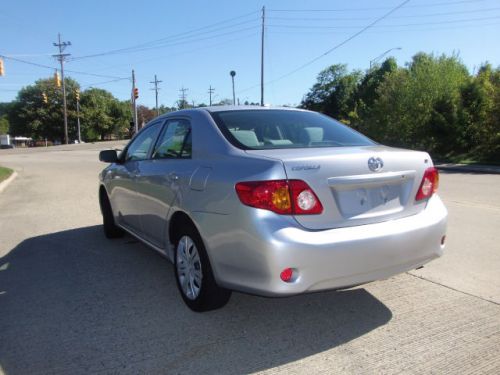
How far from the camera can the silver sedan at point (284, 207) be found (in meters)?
2.87

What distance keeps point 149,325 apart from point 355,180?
1.86 metres

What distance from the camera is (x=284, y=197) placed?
288 cm

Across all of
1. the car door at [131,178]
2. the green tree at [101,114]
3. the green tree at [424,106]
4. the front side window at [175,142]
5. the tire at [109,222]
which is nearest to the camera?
the front side window at [175,142]

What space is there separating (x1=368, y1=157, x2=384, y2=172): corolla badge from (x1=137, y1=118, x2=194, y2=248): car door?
136 centimetres

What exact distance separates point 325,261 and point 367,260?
1.04 ft

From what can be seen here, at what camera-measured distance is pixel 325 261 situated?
288 cm

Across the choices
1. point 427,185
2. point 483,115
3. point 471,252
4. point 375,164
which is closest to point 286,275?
point 375,164

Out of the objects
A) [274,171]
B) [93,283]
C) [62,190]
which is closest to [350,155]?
[274,171]

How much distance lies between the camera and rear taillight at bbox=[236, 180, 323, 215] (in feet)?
9.42

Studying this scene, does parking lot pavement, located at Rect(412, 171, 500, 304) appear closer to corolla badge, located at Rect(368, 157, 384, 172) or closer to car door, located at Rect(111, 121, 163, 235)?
corolla badge, located at Rect(368, 157, 384, 172)

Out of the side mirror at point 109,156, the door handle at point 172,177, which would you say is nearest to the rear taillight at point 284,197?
the door handle at point 172,177

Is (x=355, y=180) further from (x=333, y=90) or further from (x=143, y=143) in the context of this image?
(x=333, y=90)

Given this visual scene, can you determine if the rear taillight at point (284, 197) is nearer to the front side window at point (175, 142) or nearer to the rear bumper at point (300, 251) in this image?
the rear bumper at point (300, 251)

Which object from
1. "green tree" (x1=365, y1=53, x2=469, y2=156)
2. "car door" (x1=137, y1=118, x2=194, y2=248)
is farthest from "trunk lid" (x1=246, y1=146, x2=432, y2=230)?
"green tree" (x1=365, y1=53, x2=469, y2=156)
